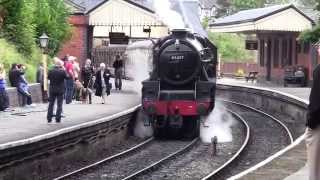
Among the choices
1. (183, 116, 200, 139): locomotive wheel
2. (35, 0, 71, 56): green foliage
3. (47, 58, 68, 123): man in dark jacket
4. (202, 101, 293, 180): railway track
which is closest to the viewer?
(202, 101, 293, 180): railway track

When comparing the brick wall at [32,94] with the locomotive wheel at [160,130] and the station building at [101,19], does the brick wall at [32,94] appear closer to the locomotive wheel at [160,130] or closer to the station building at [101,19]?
the locomotive wheel at [160,130]

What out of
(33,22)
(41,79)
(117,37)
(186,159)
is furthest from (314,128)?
(117,37)

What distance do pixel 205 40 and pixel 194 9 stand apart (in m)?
11.9

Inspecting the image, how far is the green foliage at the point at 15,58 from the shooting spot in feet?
75.7

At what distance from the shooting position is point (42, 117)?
59.9 ft

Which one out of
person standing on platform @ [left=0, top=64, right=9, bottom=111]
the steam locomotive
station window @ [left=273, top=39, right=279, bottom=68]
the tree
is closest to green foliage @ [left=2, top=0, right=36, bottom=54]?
person standing on platform @ [left=0, top=64, right=9, bottom=111]

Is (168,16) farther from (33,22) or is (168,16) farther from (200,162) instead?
(200,162)

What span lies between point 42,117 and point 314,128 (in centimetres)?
1270

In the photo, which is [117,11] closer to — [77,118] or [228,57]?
[77,118]

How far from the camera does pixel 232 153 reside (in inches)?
648

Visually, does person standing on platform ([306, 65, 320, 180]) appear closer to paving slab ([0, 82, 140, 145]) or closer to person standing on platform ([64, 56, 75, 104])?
paving slab ([0, 82, 140, 145])

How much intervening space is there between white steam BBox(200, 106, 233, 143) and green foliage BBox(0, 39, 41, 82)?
6.49 metres

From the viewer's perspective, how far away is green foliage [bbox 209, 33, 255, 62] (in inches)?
2692

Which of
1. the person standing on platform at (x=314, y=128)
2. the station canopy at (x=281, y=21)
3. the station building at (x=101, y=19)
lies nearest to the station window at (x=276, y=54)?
the station canopy at (x=281, y=21)
